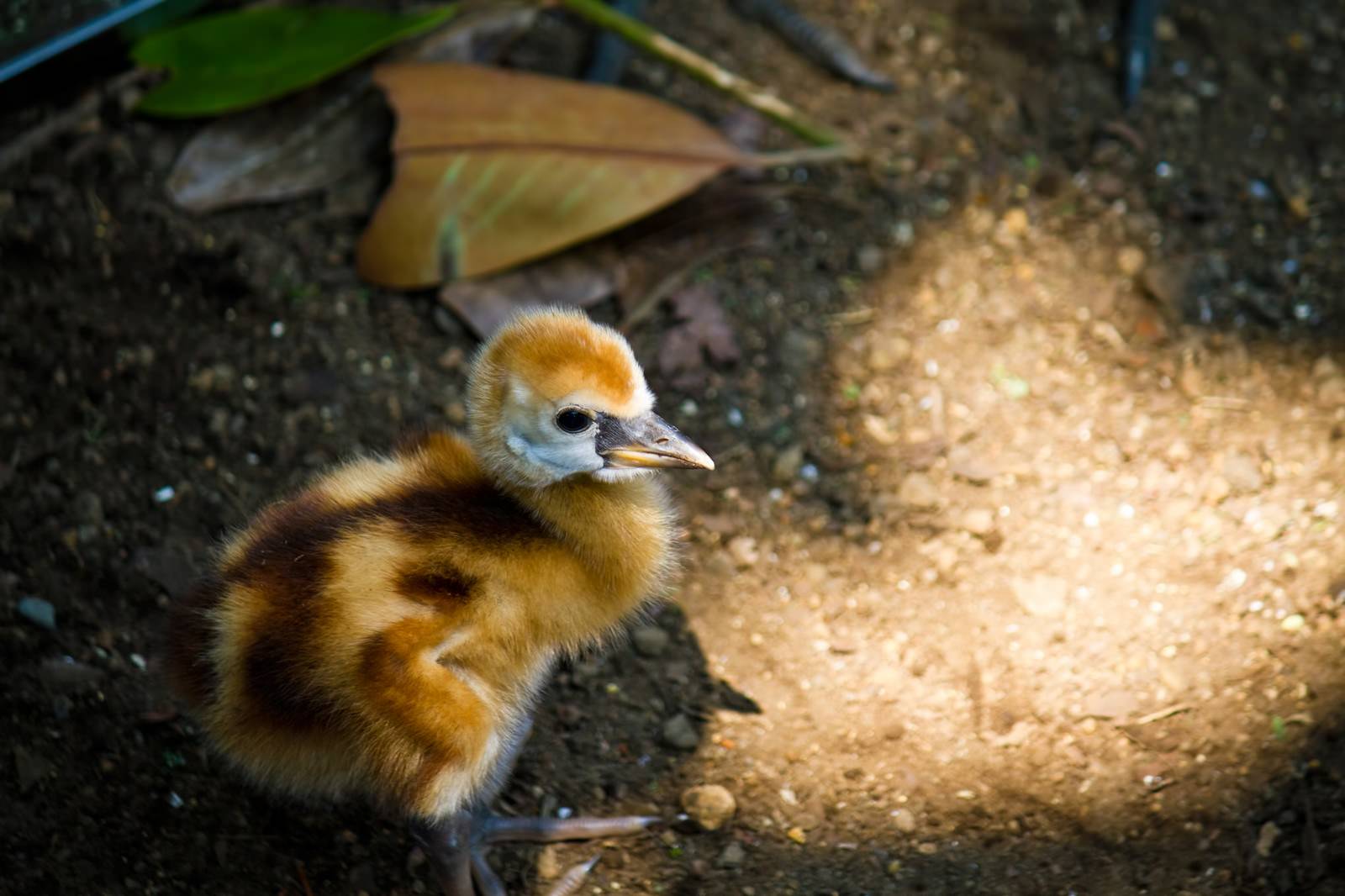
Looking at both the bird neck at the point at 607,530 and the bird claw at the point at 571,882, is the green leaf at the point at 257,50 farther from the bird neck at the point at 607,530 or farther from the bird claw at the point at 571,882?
the bird claw at the point at 571,882

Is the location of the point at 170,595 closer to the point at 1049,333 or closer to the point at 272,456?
the point at 272,456

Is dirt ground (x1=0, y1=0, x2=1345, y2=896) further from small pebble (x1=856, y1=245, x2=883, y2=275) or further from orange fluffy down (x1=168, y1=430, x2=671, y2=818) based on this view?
orange fluffy down (x1=168, y1=430, x2=671, y2=818)

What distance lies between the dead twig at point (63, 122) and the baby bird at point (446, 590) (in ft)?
4.99

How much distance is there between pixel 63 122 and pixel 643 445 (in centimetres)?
195

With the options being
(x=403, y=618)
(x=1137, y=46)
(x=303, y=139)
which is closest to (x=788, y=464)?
(x=403, y=618)

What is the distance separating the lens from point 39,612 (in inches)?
99.7

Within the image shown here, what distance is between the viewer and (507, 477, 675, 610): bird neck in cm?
221

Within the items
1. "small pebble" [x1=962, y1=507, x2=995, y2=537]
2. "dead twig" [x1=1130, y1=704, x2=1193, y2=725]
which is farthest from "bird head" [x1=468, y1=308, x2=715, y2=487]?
"dead twig" [x1=1130, y1=704, x2=1193, y2=725]

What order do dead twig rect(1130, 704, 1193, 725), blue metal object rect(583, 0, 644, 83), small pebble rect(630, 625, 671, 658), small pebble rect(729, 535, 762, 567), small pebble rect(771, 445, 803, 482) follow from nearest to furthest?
dead twig rect(1130, 704, 1193, 725) → small pebble rect(630, 625, 671, 658) → small pebble rect(729, 535, 762, 567) → small pebble rect(771, 445, 803, 482) → blue metal object rect(583, 0, 644, 83)

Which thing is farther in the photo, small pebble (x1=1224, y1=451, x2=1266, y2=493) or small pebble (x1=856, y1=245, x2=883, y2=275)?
small pebble (x1=856, y1=245, x2=883, y2=275)

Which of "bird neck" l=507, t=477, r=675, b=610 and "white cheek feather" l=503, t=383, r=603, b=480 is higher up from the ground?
"white cheek feather" l=503, t=383, r=603, b=480

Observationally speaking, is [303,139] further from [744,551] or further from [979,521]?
[979,521]

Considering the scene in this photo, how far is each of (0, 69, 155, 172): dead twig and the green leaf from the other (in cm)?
8

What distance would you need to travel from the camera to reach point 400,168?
3.14m
